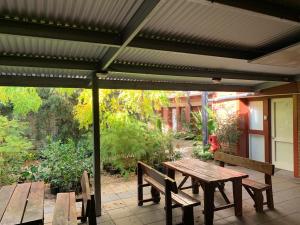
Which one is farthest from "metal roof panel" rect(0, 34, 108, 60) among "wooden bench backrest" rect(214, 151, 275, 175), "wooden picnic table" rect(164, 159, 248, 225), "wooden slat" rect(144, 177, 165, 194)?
"wooden bench backrest" rect(214, 151, 275, 175)

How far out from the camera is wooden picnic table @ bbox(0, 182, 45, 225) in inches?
102

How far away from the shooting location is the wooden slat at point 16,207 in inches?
102

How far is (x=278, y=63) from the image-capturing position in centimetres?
416

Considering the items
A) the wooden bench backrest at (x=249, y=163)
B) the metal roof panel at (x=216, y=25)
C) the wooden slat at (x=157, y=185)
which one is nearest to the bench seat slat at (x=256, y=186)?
the wooden bench backrest at (x=249, y=163)

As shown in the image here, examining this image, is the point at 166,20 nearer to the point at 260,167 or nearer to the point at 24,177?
the point at 260,167

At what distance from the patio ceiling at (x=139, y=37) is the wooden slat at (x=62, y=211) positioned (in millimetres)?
2043

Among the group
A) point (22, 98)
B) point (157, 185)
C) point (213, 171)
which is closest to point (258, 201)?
point (213, 171)

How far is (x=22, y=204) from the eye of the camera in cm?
300

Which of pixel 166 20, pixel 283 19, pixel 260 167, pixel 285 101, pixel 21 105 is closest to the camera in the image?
pixel 283 19

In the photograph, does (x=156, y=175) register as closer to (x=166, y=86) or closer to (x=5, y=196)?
(x=5, y=196)

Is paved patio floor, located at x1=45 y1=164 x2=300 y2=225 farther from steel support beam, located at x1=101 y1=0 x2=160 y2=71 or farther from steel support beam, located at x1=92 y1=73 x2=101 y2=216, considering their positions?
steel support beam, located at x1=101 y1=0 x2=160 y2=71

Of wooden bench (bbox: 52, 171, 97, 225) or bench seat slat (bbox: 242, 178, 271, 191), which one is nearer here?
wooden bench (bbox: 52, 171, 97, 225)

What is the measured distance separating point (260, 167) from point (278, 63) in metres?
1.87

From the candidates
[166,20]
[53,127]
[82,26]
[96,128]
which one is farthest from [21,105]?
[166,20]
